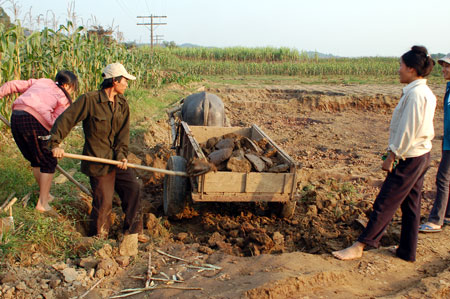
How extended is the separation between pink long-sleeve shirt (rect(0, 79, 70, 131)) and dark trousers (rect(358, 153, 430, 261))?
12.2 feet

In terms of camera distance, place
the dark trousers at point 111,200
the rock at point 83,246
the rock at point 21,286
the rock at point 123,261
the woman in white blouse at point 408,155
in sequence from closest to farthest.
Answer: the rock at point 21,286
the woman in white blouse at point 408,155
the rock at point 123,261
the rock at point 83,246
the dark trousers at point 111,200

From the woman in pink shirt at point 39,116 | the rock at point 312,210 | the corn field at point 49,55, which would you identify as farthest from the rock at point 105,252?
the corn field at point 49,55

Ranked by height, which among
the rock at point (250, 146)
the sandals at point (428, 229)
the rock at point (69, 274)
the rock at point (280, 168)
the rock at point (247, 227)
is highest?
the rock at point (250, 146)

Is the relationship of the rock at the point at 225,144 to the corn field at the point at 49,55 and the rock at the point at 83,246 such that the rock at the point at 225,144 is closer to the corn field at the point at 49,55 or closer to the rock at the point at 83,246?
the rock at the point at 83,246

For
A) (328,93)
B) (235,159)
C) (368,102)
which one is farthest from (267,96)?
(235,159)

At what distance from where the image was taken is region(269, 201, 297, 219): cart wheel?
4.78 m

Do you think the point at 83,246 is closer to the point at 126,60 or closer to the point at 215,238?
the point at 215,238

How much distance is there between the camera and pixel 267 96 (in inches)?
732

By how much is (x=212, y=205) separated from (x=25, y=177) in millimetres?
2655

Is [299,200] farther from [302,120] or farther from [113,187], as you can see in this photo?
[302,120]

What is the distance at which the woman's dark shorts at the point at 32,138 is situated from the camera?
14.0ft

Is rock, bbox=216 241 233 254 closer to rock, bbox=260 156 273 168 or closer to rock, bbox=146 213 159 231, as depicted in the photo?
rock, bbox=146 213 159 231

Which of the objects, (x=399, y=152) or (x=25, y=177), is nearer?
(x=399, y=152)

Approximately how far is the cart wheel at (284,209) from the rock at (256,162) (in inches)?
25.0
